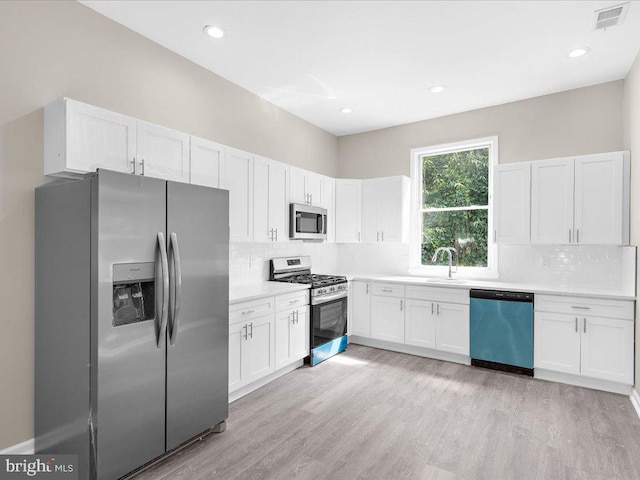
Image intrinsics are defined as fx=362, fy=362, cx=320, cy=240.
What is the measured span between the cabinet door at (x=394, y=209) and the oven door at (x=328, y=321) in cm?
113

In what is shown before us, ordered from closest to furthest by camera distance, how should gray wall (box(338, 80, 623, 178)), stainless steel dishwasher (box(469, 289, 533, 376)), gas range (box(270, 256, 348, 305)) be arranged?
stainless steel dishwasher (box(469, 289, 533, 376)) → gray wall (box(338, 80, 623, 178)) → gas range (box(270, 256, 348, 305))

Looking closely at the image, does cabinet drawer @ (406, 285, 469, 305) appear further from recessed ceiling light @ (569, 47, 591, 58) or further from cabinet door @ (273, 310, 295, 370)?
recessed ceiling light @ (569, 47, 591, 58)

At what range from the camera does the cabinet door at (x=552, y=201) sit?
150 inches

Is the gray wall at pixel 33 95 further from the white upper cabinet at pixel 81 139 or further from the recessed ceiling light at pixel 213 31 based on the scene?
the recessed ceiling light at pixel 213 31

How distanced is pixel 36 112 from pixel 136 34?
3.68 ft

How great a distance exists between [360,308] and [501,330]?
5.66ft

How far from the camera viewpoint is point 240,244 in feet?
13.4

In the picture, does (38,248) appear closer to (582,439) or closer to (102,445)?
(102,445)

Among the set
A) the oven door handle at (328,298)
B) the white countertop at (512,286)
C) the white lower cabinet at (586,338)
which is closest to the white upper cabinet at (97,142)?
the oven door handle at (328,298)

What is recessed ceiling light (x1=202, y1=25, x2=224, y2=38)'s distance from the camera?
2.96 m

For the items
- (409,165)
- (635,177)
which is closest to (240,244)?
(409,165)

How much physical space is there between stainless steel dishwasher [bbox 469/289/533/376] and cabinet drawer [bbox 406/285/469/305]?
95 mm

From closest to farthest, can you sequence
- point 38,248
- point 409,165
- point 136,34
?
1. point 38,248
2. point 136,34
3. point 409,165

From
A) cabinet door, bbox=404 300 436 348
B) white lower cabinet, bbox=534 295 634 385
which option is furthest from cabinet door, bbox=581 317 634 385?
cabinet door, bbox=404 300 436 348
